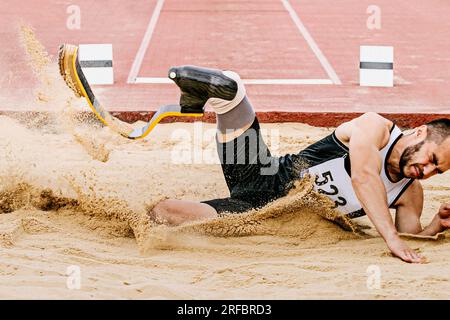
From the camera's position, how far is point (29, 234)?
414 centimetres

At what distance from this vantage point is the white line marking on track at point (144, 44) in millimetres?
8084

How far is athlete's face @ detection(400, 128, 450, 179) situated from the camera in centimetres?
389

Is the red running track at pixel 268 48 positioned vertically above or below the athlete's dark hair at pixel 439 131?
below

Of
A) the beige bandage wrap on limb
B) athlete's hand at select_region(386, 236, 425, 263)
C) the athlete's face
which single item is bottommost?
athlete's hand at select_region(386, 236, 425, 263)

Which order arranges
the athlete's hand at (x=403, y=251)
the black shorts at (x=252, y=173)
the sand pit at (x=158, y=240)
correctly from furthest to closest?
1. the black shorts at (x=252, y=173)
2. the athlete's hand at (x=403, y=251)
3. the sand pit at (x=158, y=240)

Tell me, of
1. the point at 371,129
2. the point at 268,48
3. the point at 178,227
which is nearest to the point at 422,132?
the point at 371,129

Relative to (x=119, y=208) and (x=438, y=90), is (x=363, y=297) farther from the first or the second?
(x=438, y=90)

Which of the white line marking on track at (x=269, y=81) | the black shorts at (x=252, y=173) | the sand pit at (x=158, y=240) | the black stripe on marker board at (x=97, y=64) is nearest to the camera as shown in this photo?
the sand pit at (x=158, y=240)

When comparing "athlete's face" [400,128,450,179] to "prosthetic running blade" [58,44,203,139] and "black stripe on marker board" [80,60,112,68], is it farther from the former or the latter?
"black stripe on marker board" [80,60,112,68]

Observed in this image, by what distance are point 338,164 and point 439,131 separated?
55 centimetres

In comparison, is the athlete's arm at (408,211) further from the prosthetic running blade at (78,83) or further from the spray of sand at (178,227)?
the prosthetic running blade at (78,83)

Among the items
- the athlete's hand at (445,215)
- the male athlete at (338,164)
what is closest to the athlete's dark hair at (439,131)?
the male athlete at (338,164)

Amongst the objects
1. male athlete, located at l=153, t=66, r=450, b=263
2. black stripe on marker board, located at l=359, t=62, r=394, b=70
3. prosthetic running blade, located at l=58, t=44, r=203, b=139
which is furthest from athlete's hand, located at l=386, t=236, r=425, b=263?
black stripe on marker board, located at l=359, t=62, r=394, b=70

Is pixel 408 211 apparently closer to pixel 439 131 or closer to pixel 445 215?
pixel 445 215
